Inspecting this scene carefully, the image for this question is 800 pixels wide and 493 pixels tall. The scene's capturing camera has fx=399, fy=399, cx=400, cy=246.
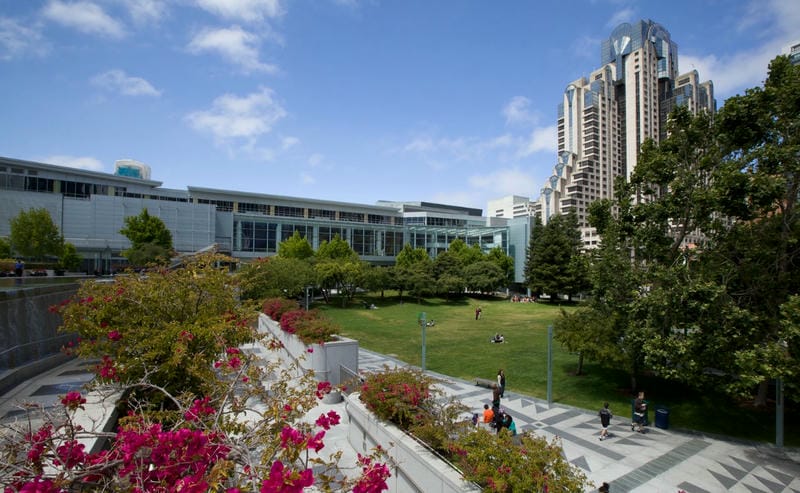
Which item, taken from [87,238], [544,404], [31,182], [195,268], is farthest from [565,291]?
[31,182]

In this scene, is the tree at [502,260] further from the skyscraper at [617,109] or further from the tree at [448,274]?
the skyscraper at [617,109]

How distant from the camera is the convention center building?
5019cm

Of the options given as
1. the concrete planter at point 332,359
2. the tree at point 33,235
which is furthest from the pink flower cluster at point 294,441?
the tree at point 33,235

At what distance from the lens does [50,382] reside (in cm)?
1284

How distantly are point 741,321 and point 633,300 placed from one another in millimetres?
2562

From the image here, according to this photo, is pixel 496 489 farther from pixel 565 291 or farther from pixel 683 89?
pixel 683 89

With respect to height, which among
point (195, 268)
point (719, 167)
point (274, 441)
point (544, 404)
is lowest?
point (544, 404)

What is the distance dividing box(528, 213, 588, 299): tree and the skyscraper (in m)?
62.6

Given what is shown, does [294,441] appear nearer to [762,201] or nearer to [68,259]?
[762,201]

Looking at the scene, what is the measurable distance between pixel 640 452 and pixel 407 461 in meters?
7.25

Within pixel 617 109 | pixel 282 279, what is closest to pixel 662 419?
pixel 282 279

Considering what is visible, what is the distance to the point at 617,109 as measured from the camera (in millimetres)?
117875

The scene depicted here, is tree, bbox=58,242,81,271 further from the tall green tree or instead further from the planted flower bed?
the planted flower bed

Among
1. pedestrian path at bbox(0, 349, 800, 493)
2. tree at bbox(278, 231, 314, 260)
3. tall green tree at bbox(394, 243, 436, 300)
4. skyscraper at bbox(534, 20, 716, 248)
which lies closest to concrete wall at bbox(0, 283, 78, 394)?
pedestrian path at bbox(0, 349, 800, 493)
